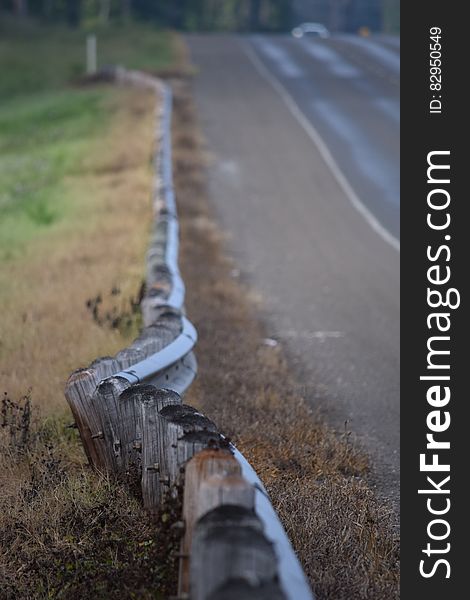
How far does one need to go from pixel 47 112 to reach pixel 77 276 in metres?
20.4

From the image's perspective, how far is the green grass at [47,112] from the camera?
60.3 ft

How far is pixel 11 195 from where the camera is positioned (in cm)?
2091

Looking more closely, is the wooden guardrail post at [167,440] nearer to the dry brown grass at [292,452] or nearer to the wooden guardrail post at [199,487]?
the wooden guardrail post at [199,487]

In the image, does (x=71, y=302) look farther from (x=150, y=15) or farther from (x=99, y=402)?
(x=150, y=15)

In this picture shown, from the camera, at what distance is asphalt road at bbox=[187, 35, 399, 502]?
955 centimetres

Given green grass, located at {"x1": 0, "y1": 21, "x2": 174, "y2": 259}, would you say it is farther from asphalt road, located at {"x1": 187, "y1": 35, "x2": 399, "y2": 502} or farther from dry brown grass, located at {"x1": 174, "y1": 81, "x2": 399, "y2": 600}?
dry brown grass, located at {"x1": 174, "y1": 81, "x2": 399, "y2": 600}

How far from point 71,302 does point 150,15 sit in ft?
239

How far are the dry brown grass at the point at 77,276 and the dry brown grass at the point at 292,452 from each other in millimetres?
874

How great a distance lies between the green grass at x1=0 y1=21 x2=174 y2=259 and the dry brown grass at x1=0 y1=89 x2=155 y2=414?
21.1 inches

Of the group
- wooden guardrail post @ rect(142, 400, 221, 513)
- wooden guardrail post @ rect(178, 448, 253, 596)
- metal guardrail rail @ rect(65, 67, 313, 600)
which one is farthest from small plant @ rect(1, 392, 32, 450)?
wooden guardrail post @ rect(178, 448, 253, 596)

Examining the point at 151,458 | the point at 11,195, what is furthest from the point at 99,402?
the point at 11,195

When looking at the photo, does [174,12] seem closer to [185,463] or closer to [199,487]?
[185,463]

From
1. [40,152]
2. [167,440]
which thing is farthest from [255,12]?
[167,440]

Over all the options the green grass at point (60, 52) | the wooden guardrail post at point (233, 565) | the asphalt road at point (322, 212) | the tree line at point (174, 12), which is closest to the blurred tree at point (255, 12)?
the tree line at point (174, 12)
